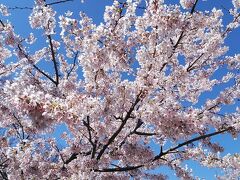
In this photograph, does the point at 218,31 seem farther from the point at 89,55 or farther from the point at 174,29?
the point at 89,55

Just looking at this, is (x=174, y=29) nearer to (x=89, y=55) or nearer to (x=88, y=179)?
(x=89, y=55)

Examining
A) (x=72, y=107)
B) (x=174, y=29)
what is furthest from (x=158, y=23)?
(x=72, y=107)

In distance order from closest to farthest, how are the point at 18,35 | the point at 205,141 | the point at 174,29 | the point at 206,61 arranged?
the point at 174,29
the point at 205,141
the point at 18,35
the point at 206,61

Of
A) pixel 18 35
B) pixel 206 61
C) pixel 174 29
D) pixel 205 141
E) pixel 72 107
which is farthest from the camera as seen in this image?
pixel 206 61

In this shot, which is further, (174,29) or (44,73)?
(44,73)

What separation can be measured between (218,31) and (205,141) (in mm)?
3094

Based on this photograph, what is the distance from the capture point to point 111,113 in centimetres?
794

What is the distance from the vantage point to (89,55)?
25.6 feet

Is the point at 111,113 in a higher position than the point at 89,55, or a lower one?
lower

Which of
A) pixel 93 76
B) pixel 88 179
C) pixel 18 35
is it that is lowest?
pixel 88 179

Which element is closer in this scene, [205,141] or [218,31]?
[205,141]

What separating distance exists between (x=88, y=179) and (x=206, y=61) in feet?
15.8

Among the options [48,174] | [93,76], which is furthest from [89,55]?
[48,174]

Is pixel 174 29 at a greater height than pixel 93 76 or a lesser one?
greater
